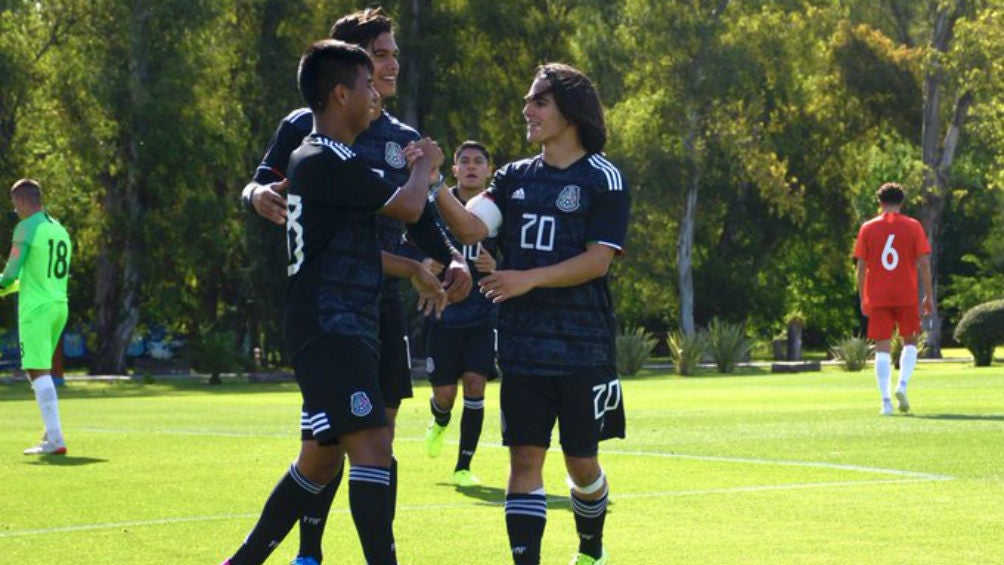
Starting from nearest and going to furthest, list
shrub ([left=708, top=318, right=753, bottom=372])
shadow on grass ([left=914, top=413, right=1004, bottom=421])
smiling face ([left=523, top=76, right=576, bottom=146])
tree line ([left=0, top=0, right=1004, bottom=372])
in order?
smiling face ([left=523, top=76, right=576, bottom=146]) < shadow on grass ([left=914, top=413, right=1004, bottom=421]) < shrub ([left=708, top=318, right=753, bottom=372]) < tree line ([left=0, top=0, right=1004, bottom=372])

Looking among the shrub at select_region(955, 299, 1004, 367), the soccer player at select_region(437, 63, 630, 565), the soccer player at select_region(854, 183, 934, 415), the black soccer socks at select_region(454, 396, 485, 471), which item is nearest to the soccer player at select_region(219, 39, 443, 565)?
the soccer player at select_region(437, 63, 630, 565)

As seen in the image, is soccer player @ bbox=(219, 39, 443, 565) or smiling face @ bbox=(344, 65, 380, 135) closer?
soccer player @ bbox=(219, 39, 443, 565)

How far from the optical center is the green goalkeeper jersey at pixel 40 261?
51.5 feet

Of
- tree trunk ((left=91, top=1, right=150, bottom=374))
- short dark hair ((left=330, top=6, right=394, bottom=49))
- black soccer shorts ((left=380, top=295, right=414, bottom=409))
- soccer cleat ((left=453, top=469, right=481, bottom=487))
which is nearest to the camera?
black soccer shorts ((left=380, top=295, right=414, bottom=409))

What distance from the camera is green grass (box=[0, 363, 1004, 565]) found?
9.01 m

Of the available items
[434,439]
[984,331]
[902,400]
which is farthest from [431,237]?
[984,331]

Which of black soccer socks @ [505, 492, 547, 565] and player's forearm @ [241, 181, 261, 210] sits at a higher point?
player's forearm @ [241, 181, 261, 210]

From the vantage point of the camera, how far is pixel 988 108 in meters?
55.5

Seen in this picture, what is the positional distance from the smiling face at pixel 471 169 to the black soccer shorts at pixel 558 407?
4.41 m

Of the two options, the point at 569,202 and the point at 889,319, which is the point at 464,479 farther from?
the point at 889,319

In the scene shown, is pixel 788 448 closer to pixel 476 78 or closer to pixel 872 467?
pixel 872 467

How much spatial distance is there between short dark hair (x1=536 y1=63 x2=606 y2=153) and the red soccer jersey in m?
11.5

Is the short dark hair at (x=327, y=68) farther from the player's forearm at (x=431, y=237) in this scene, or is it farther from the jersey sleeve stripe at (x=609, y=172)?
the jersey sleeve stripe at (x=609, y=172)

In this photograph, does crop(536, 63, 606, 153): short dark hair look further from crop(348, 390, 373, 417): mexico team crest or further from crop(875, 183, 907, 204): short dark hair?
crop(875, 183, 907, 204): short dark hair
